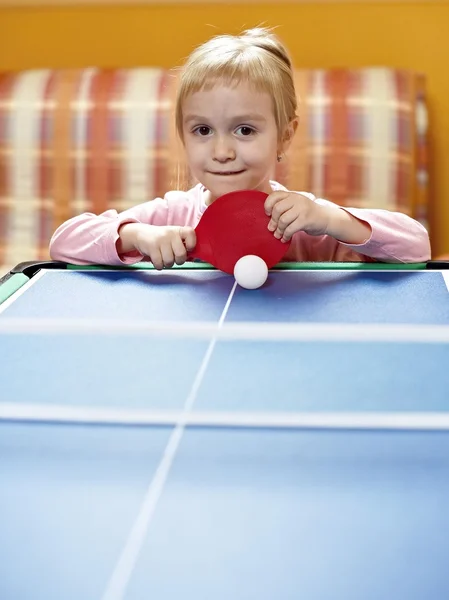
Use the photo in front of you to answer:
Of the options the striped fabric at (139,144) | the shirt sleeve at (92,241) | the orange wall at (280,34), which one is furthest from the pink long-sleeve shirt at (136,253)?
the orange wall at (280,34)

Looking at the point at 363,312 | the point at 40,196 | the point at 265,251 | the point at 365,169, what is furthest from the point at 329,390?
the point at 40,196

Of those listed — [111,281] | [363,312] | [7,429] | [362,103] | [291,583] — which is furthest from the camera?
[362,103]

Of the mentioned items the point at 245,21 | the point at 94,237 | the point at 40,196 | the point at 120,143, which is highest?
the point at 245,21

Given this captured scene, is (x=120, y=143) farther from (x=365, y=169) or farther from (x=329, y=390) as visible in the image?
(x=329, y=390)

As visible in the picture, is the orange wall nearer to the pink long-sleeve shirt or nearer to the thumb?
the pink long-sleeve shirt

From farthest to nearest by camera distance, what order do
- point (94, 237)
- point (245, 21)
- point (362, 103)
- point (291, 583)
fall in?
point (245, 21) < point (362, 103) < point (94, 237) < point (291, 583)

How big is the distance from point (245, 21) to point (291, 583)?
250 centimetres

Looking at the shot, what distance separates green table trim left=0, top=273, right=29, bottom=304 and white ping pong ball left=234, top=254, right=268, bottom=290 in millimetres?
336

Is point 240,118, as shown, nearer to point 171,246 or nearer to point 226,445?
A: point 171,246

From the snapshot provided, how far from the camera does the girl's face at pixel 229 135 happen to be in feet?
4.45

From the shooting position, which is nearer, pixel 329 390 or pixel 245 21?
pixel 329 390

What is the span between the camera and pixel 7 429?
74 centimetres

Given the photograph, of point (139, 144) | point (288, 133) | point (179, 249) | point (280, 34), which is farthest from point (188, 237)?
point (280, 34)

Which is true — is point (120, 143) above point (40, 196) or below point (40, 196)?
above
